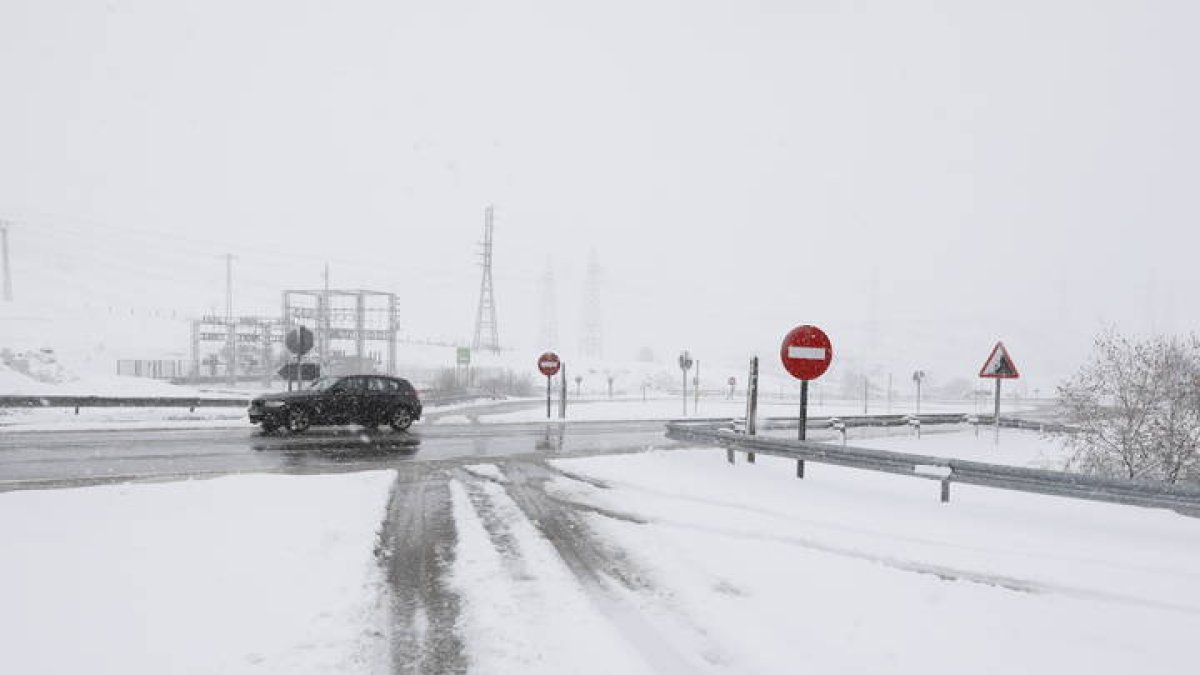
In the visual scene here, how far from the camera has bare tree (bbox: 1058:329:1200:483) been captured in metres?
14.6

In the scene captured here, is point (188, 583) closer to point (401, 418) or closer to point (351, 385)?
point (351, 385)

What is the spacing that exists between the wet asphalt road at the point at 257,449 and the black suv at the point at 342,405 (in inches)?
14.9

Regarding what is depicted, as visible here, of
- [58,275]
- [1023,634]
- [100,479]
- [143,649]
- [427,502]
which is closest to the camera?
[143,649]

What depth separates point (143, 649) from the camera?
436 cm

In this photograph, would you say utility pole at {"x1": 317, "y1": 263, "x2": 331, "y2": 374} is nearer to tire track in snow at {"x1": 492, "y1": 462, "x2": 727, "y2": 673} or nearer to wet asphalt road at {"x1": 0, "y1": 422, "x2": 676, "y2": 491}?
wet asphalt road at {"x1": 0, "y1": 422, "x2": 676, "y2": 491}

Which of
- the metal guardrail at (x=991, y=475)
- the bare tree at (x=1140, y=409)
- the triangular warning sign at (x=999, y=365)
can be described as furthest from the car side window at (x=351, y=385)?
the bare tree at (x=1140, y=409)

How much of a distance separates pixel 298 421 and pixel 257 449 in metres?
3.13

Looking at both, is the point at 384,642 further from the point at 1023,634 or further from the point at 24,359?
the point at 24,359

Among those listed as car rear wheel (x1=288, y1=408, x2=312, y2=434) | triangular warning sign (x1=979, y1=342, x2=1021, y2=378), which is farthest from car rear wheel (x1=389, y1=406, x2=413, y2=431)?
triangular warning sign (x1=979, y1=342, x2=1021, y2=378)

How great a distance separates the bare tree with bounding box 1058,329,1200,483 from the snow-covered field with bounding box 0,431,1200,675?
7149 mm

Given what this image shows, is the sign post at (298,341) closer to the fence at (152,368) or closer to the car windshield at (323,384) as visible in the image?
the car windshield at (323,384)

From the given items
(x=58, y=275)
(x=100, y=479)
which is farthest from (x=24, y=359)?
(x=58, y=275)

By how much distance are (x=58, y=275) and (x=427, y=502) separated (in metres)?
131

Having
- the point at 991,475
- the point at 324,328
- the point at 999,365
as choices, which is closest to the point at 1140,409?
the point at 999,365
